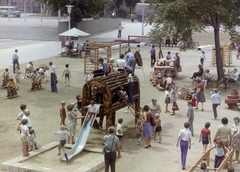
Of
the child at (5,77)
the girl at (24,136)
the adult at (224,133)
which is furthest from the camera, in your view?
the child at (5,77)

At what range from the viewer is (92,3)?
152 ft

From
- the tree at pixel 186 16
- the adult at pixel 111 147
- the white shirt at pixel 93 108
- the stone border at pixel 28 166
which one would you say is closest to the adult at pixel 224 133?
the adult at pixel 111 147

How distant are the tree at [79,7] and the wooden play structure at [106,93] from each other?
98.3ft

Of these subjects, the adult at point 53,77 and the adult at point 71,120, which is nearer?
the adult at point 71,120

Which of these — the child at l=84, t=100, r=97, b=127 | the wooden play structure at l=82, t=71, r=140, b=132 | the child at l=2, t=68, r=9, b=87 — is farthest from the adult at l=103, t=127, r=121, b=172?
the child at l=2, t=68, r=9, b=87

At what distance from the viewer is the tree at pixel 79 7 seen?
4556cm

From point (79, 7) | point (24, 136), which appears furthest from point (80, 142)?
point (79, 7)

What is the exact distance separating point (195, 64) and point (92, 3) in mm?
16050

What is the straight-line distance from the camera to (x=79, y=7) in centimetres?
4641

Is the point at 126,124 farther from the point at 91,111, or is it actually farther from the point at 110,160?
the point at 110,160

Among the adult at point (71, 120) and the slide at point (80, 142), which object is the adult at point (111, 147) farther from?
the adult at point (71, 120)

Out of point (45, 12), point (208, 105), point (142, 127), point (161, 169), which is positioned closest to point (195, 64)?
point (208, 105)

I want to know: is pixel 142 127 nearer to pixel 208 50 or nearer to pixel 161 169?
pixel 161 169

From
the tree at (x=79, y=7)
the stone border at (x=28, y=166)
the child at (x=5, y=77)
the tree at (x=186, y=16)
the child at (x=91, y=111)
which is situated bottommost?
the stone border at (x=28, y=166)
